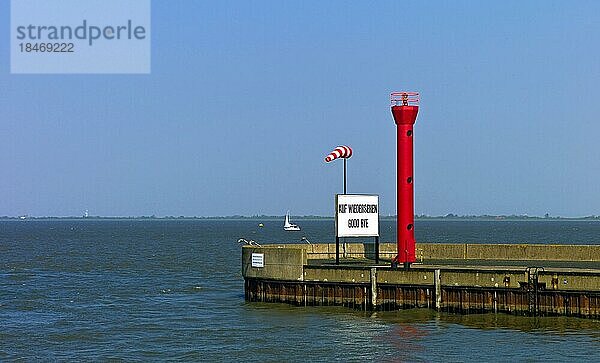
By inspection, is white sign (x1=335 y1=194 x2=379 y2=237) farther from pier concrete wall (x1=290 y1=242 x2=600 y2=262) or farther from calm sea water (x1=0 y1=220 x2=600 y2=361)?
calm sea water (x1=0 y1=220 x2=600 y2=361)

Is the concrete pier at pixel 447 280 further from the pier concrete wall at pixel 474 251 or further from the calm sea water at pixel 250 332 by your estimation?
the calm sea water at pixel 250 332

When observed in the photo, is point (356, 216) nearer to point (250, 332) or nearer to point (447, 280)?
point (447, 280)

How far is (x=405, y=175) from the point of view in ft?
177

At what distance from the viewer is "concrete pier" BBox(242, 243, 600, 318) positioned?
1812 inches

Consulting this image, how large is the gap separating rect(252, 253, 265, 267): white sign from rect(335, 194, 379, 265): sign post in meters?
4.40

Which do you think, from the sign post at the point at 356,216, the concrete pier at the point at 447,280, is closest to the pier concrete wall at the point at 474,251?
the concrete pier at the point at 447,280

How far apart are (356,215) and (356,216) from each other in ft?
0.19

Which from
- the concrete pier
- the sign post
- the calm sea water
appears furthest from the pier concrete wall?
the calm sea water

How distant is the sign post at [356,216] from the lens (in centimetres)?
5712

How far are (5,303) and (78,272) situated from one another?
1136 inches

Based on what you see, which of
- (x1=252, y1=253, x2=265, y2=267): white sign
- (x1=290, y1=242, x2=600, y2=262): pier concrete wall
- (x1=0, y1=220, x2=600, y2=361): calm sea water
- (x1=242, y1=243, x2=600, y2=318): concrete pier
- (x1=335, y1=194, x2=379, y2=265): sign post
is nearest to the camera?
(x1=0, y1=220, x2=600, y2=361): calm sea water

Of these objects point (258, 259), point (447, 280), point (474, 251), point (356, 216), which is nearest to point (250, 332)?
point (258, 259)

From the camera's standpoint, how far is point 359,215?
57906 mm

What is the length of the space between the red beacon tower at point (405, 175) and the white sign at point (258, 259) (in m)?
7.05
